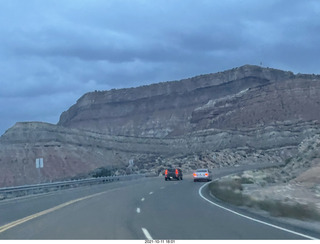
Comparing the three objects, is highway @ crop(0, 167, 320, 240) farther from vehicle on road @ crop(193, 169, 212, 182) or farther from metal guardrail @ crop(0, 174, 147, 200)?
vehicle on road @ crop(193, 169, 212, 182)

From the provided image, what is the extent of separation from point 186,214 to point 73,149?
68386 mm

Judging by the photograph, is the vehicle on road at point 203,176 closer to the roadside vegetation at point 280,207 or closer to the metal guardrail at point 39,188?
the metal guardrail at point 39,188

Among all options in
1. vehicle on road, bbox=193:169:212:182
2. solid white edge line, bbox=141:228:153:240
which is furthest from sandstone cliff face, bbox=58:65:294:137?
solid white edge line, bbox=141:228:153:240

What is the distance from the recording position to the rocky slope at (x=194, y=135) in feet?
266

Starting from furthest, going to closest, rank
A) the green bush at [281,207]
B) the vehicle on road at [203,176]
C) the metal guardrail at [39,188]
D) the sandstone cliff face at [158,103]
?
1. the sandstone cliff face at [158,103]
2. the vehicle on road at [203,176]
3. the metal guardrail at [39,188]
4. the green bush at [281,207]

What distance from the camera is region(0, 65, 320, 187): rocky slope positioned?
80.9m

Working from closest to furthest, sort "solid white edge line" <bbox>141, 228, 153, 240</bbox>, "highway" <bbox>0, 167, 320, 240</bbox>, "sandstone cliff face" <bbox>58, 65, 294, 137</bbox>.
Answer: "solid white edge line" <bbox>141, 228, 153, 240</bbox> → "highway" <bbox>0, 167, 320, 240</bbox> → "sandstone cliff face" <bbox>58, 65, 294, 137</bbox>

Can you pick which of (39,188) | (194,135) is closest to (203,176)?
(39,188)

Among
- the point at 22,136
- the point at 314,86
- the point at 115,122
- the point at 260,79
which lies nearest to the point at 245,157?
the point at 314,86

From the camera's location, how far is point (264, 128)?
321 ft

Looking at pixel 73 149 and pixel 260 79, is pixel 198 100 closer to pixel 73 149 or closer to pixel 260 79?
pixel 260 79

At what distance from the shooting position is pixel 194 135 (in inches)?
4149

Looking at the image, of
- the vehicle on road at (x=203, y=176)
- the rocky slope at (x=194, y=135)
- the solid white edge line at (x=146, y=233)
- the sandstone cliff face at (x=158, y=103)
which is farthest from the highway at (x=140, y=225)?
the sandstone cliff face at (x=158, y=103)

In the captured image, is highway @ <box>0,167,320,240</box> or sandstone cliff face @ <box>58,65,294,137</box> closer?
highway @ <box>0,167,320,240</box>
